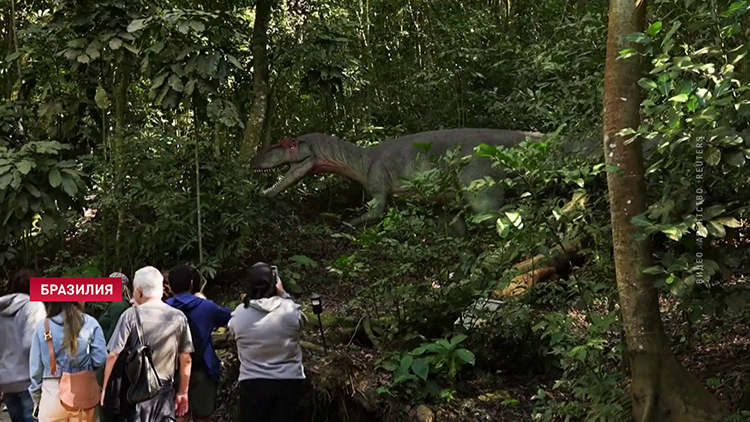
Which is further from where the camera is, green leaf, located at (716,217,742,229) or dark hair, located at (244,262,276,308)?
dark hair, located at (244,262,276,308)

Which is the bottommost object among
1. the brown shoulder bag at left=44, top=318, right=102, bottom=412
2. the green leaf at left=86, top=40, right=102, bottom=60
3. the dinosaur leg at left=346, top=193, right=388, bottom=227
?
the brown shoulder bag at left=44, top=318, right=102, bottom=412

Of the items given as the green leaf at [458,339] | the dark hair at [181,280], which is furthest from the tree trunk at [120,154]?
the green leaf at [458,339]

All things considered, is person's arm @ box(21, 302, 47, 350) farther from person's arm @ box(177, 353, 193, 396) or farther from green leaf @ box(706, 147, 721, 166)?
green leaf @ box(706, 147, 721, 166)

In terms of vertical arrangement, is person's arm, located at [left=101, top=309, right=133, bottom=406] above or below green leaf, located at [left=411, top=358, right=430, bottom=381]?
above

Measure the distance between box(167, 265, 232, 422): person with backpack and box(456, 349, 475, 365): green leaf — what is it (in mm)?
1620

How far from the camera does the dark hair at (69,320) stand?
13.4 feet

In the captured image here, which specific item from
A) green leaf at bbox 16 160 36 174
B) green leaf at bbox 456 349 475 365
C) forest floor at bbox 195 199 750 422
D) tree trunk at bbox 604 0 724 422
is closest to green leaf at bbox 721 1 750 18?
tree trunk at bbox 604 0 724 422

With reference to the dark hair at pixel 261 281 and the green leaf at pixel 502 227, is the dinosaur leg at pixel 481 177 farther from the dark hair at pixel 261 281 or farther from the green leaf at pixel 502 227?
the dark hair at pixel 261 281

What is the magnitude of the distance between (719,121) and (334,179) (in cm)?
743

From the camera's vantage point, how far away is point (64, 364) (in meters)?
4.08

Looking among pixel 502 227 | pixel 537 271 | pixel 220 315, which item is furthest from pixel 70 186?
pixel 502 227

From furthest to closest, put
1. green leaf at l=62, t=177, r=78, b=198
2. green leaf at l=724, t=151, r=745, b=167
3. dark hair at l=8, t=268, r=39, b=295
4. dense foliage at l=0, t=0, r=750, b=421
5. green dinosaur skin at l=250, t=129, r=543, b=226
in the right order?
green dinosaur skin at l=250, t=129, r=543, b=226 < green leaf at l=62, t=177, r=78, b=198 < dark hair at l=8, t=268, r=39, b=295 < dense foliage at l=0, t=0, r=750, b=421 < green leaf at l=724, t=151, r=745, b=167

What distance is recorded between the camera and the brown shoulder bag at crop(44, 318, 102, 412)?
13.3ft

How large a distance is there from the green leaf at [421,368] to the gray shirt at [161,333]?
67.2 inches
